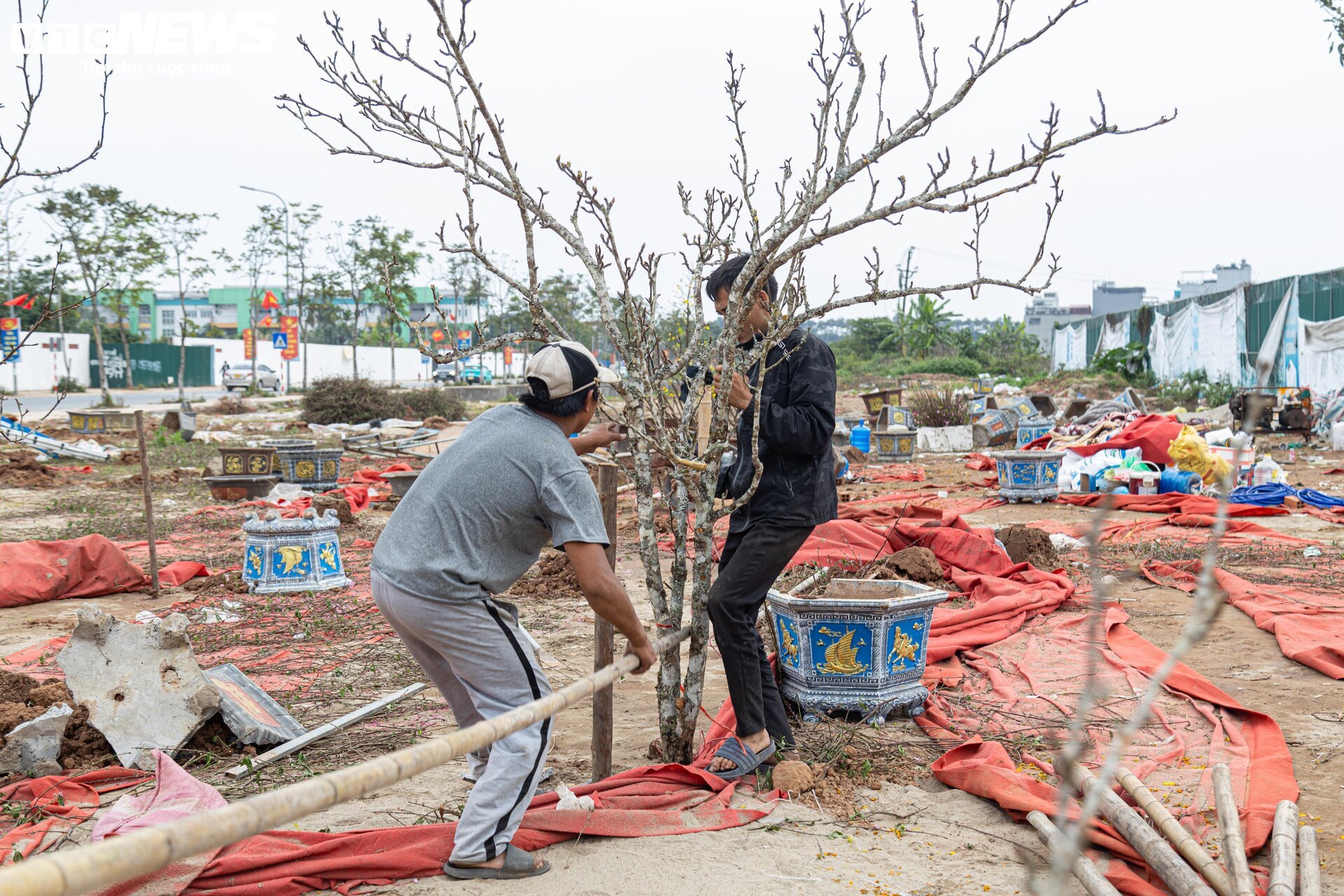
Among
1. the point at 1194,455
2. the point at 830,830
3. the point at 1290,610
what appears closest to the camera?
the point at 830,830

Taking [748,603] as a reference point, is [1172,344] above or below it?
above

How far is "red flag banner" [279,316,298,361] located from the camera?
36094 millimetres

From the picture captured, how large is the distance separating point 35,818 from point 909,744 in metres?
3.26

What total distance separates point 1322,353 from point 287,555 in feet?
58.6

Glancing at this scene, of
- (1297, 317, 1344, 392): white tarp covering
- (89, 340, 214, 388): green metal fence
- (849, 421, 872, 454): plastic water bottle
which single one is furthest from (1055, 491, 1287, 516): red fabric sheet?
(89, 340, 214, 388): green metal fence

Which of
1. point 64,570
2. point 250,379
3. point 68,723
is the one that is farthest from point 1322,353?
point 250,379

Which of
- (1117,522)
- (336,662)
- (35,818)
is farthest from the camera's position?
(1117,522)

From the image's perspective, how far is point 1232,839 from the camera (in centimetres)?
295

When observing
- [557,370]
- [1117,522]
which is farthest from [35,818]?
[1117,522]

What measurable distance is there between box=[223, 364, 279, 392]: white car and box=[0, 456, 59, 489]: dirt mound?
81.9 feet

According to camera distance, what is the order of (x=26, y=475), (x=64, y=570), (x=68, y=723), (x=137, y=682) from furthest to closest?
(x=26, y=475) → (x=64, y=570) → (x=137, y=682) → (x=68, y=723)

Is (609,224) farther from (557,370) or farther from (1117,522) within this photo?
(1117,522)

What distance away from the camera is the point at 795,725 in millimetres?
4410

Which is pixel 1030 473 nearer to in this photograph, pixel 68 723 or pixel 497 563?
pixel 497 563
